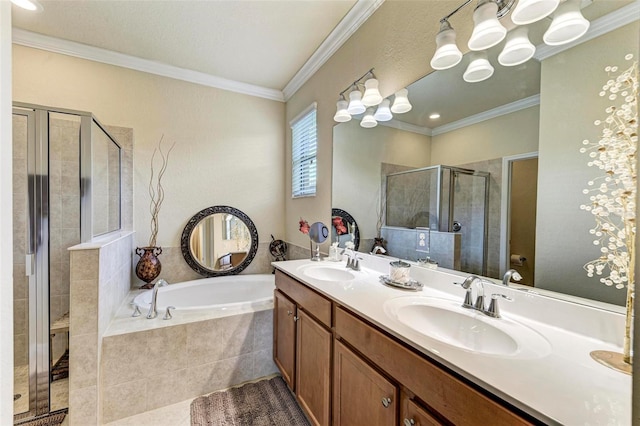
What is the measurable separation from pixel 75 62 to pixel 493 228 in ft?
11.2

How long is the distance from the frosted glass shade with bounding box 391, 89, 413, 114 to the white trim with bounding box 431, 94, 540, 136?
258mm

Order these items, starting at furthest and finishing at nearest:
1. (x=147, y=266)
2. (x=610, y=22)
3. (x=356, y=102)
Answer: (x=147, y=266) → (x=356, y=102) → (x=610, y=22)

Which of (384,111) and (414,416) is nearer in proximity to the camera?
(414,416)

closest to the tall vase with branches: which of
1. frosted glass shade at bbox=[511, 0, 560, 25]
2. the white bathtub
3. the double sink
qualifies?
the white bathtub

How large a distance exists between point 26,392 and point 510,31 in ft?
11.5

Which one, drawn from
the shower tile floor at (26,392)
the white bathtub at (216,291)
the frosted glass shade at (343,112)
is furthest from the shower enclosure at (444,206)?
the shower tile floor at (26,392)

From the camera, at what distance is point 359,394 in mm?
1047

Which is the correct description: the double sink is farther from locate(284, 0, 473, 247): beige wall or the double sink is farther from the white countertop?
locate(284, 0, 473, 247): beige wall

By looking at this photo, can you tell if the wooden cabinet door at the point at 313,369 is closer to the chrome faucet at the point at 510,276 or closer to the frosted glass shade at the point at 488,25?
the chrome faucet at the point at 510,276

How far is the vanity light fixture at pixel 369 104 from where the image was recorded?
1.61 m

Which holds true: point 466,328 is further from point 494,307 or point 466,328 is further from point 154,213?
point 154,213

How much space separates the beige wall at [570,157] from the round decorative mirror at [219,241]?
103 inches

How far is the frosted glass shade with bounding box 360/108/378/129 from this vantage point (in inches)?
72.1

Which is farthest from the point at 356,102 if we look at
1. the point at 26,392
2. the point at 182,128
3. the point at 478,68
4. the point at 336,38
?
the point at 26,392
